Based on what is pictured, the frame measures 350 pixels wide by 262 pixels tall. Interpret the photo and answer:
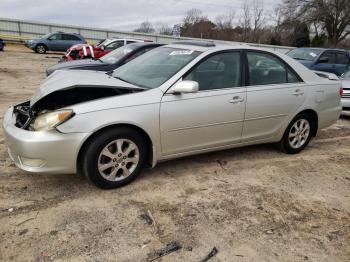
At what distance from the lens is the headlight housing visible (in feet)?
10.7

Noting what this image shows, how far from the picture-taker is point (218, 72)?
165 inches

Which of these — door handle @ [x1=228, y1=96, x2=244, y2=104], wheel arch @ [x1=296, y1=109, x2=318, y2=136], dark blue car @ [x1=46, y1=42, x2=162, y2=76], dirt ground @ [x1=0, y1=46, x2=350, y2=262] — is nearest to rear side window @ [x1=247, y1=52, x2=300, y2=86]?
door handle @ [x1=228, y1=96, x2=244, y2=104]

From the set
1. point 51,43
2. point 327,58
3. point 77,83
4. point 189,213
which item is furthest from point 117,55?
point 51,43

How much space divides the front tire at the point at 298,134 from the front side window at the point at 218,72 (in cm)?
123

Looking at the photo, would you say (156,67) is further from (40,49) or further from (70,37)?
(40,49)

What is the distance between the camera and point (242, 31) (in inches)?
2112

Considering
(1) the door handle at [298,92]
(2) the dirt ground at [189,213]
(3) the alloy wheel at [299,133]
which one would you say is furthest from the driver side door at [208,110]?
(3) the alloy wheel at [299,133]

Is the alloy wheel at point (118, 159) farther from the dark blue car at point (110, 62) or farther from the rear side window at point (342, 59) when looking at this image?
the rear side window at point (342, 59)

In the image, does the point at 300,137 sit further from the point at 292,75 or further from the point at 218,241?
the point at 218,241

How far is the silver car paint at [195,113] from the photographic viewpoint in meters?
3.37

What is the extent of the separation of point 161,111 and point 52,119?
1100 mm

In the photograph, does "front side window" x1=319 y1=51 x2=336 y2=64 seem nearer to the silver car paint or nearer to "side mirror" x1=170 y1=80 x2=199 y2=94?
the silver car paint

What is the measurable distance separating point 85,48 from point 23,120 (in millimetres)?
9902

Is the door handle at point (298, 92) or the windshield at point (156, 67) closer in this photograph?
the windshield at point (156, 67)
